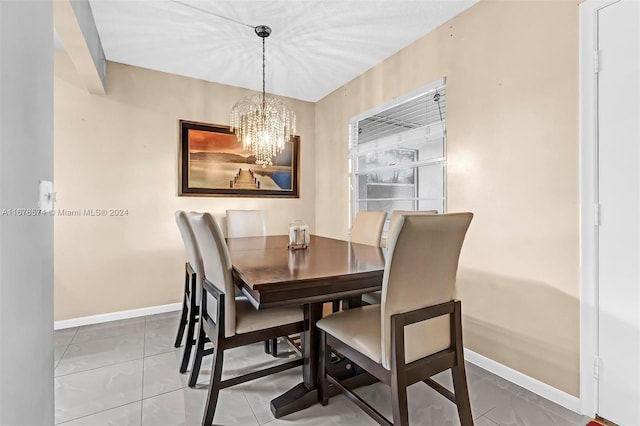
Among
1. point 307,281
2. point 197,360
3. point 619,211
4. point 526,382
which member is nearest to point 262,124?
point 307,281

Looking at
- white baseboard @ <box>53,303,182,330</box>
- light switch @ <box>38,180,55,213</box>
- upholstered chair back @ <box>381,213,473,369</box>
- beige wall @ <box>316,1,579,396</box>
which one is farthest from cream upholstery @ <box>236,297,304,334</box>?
white baseboard @ <box>53,303,182,330</box>

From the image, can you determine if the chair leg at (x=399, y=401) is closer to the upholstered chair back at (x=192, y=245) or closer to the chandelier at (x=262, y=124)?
the upholstered chair back at (x=192, y=245)

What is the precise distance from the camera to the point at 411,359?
132cm

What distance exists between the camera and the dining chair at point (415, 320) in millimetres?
1239

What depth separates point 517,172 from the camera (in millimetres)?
2053

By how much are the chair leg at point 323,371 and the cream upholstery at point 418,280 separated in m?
0.30

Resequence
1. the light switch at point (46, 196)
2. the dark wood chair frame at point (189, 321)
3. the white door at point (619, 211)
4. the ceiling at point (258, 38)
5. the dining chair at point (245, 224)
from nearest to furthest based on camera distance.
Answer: the light switch at point (46, 196), the white door at point (619, 211), the dark wood chair frame at point (189, 321), the ceiling at point (258, 38), the dining chair at point (245, 224)

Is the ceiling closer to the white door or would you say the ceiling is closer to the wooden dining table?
A: the white door

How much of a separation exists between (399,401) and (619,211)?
145 centimetres

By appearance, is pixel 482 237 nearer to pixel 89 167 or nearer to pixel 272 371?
pixel 272 371

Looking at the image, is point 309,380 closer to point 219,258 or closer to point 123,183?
point 219,258

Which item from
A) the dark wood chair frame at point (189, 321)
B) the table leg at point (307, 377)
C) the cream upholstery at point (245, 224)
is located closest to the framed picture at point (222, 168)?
the cream upholstery at point (245, 224)

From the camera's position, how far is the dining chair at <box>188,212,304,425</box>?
159cm

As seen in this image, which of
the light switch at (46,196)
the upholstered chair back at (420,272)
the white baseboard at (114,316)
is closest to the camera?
the light switch at (46,196)
